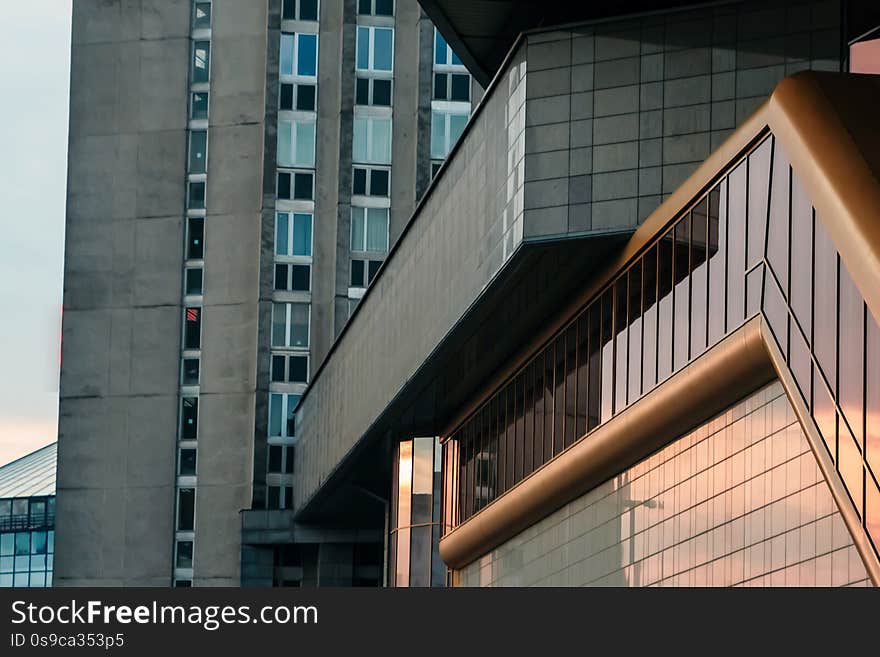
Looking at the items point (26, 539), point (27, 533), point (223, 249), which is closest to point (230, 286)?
point (223, 249)

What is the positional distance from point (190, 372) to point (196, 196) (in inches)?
295

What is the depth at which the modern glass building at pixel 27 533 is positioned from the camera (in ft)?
467

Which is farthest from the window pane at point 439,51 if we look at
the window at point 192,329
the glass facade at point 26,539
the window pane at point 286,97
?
the glass facade at point 26,539

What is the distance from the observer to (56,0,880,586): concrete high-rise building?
2509 centimetres

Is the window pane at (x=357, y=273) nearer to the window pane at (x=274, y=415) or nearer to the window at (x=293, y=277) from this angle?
the window at (x=293, y=277)

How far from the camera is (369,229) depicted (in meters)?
74.2

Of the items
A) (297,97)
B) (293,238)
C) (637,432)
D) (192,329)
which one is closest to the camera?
(637,432)

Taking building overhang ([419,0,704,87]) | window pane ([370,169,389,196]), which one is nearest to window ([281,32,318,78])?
window pane ([370,169,389,196])

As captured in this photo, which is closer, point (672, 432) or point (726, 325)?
point (726, 325)

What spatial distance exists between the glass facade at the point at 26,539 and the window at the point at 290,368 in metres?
72.1

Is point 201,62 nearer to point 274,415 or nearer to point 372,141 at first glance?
point 372,141

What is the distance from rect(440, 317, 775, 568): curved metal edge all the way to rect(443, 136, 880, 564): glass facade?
339 mm

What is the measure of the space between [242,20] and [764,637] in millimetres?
64475

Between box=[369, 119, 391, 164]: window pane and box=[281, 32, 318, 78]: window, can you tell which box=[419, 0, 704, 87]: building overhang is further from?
box=[281, 32, 318, 78]: window
